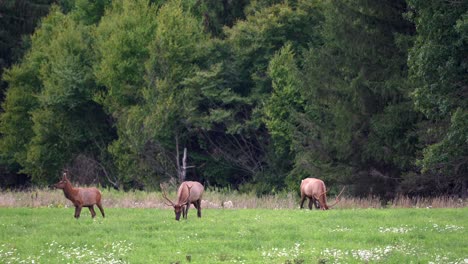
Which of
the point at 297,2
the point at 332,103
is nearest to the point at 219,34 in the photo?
the point at 297,2

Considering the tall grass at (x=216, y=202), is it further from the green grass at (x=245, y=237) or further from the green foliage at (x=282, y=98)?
the green foliage at (x=282, y=98)

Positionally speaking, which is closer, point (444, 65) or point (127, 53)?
point (444, 65)

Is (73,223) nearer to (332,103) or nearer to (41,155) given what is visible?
(332,103)

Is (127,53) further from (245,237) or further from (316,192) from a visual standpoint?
(245,237)

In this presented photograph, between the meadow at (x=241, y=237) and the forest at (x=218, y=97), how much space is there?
8812 millimetres

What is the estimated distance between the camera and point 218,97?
53.5 m

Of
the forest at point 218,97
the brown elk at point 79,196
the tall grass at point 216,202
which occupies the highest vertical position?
the forest at point 218,97

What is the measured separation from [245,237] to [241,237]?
104mm

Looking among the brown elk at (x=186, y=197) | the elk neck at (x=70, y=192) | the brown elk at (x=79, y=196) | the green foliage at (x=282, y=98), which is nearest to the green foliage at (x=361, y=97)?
the green foliage at (x=282, y=98)

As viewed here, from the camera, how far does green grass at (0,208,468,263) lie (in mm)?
18000

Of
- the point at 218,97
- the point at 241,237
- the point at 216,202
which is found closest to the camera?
the point at 241,237

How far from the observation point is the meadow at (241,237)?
18016 mm

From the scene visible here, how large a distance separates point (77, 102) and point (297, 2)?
17.9 meters

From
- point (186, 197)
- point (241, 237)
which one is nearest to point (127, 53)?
point (186, 197)
